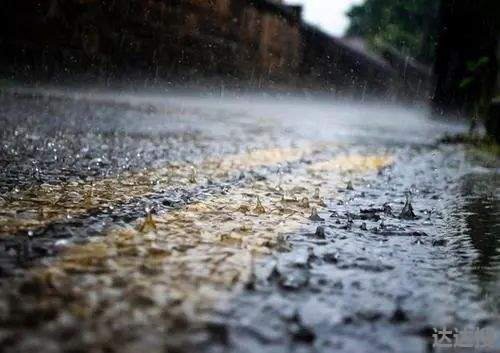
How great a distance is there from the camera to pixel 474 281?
0.97 m

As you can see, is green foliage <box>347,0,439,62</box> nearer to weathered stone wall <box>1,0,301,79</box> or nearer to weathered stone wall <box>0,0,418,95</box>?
weathered stone wall <box>0,0,418,95</box>

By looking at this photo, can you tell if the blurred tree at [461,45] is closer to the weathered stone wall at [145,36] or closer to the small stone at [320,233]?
the weathered stone wall at [145,36]

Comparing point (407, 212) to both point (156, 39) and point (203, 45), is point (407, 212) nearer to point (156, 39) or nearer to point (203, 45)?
point (156, 39)

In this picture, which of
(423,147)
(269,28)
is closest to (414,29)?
(269,28)

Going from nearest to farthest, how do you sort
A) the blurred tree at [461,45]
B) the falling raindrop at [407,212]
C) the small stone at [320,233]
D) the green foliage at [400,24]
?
1. the small stone at [320,233]
2. the falling raindrop at [407,212]
3. the blurred tree at [461,45]
4. the green foliage at [400,24]

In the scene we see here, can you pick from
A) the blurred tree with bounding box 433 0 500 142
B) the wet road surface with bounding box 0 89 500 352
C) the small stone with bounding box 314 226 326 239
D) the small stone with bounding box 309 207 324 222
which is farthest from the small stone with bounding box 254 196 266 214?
the blurred tree with bounding box 433 0 500 142

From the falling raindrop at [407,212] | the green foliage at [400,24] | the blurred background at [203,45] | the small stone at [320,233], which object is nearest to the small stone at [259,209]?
the small stone at [320,233]

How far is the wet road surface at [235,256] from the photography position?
27.8 inches

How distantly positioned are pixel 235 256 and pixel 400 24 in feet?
118

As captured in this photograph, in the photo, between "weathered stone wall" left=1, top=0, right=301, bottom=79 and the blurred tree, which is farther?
"weathered stone wall" left=1, top=0, right=301, bottom=79

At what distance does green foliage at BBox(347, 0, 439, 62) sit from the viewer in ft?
98.8

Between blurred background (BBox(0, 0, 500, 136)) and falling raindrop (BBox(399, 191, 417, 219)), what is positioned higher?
blurred background (BBox(0, 0, 500, 136))

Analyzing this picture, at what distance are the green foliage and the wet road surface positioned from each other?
95.6 feet

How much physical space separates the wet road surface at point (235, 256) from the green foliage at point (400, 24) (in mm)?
29130
